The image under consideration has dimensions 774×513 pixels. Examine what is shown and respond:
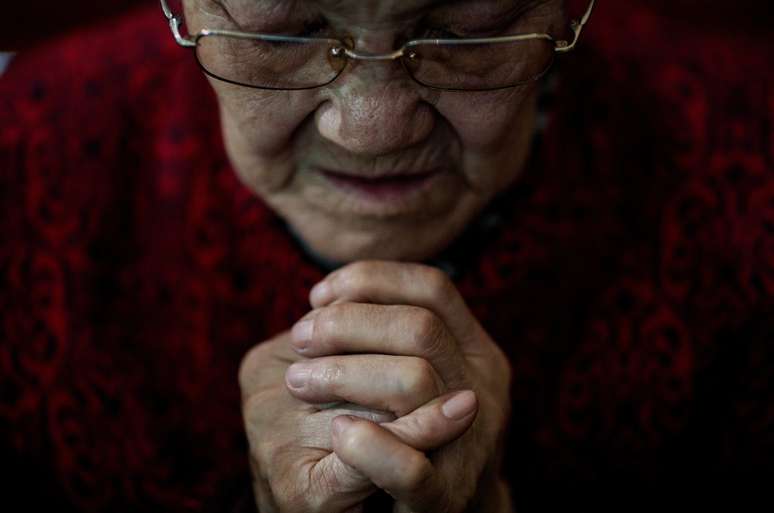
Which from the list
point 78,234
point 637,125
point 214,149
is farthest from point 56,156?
point 637,125

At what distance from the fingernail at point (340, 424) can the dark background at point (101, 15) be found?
4.51ft

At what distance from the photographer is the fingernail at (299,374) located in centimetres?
91

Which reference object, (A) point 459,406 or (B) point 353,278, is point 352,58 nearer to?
(B) point 353,278

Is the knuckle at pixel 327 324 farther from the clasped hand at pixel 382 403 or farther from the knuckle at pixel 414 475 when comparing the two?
the knuckle at pixel 414 475

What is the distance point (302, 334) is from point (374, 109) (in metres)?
0.27

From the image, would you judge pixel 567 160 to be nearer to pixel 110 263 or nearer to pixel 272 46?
pixel 272 46

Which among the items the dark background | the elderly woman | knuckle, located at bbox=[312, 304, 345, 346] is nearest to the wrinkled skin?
Result: knuckle, located at bbox=[312, 304, 345, 346]

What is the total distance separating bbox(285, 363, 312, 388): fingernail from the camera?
91cm

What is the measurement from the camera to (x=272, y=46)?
0.87 metres

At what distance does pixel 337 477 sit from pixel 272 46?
48 cm

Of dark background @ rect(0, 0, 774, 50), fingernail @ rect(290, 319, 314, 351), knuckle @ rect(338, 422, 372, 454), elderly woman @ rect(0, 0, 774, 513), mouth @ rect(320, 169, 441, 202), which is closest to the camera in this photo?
knuckle @ rect(338, 422, 372, 454)

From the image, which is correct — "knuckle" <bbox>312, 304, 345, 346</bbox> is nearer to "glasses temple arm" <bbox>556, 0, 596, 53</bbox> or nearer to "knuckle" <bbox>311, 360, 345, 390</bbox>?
"knuckle" <bbox>311, 360, 345, 390</bbox>

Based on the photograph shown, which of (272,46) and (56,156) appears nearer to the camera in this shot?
(272,46)

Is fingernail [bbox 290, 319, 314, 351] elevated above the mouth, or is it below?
below
